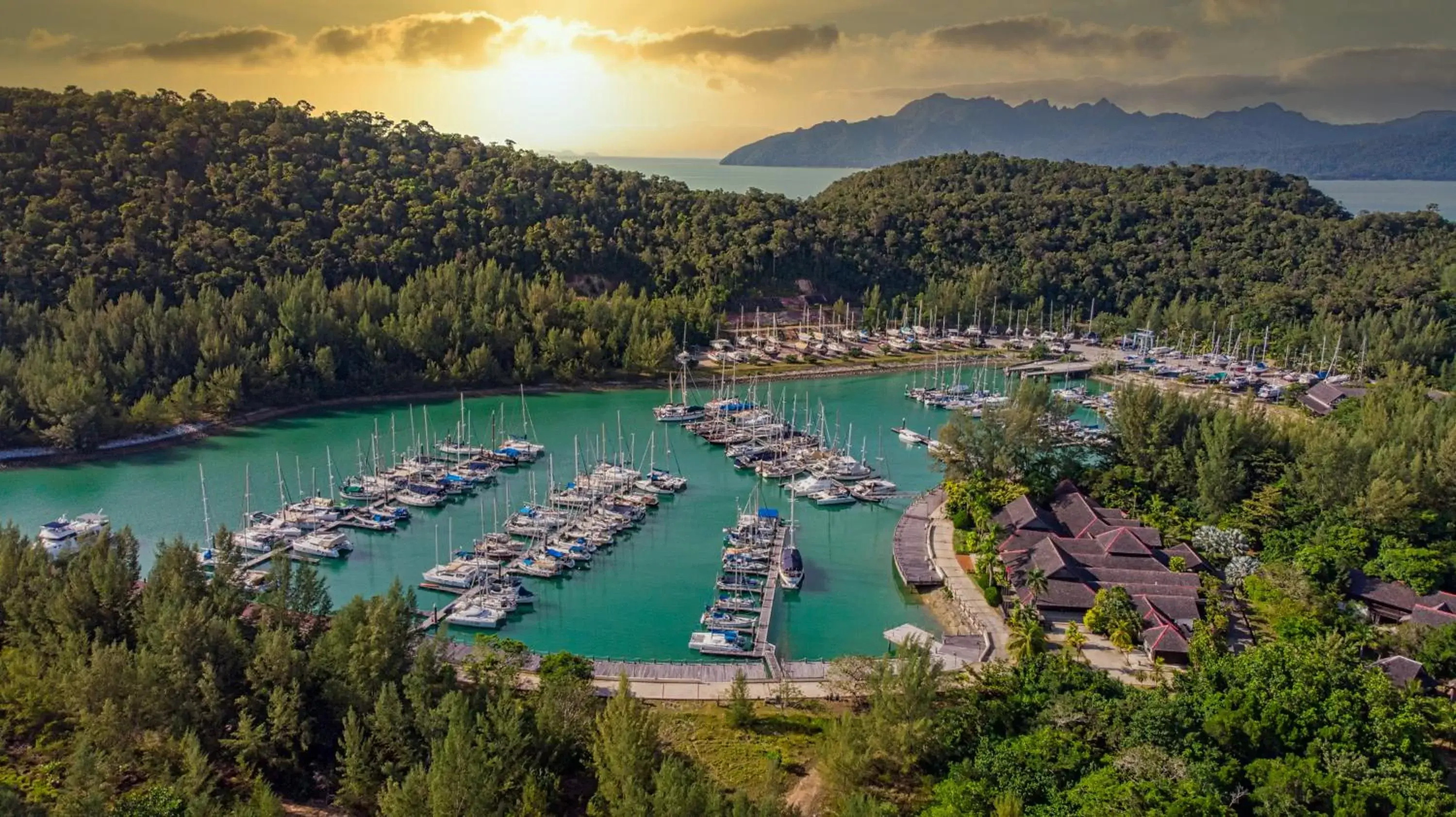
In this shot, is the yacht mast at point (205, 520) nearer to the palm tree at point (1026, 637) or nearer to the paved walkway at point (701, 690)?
the paved walkway at point (701, 690)

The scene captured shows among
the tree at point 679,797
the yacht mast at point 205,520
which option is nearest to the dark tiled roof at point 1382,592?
the tree at point 679,797

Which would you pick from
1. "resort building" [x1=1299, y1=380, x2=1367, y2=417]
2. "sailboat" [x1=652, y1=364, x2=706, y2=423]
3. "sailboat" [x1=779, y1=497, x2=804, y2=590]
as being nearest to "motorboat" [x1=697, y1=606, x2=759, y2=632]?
"sailboat" [x1=779, y1=497, x2=804, y2=590]

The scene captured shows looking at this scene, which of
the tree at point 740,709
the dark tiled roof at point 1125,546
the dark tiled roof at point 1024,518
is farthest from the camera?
the dark tiled roof at point 1024,518

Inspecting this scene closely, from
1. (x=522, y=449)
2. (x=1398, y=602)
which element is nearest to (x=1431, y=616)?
(x=1398, y=602)

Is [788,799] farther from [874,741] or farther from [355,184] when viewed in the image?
[355,184]

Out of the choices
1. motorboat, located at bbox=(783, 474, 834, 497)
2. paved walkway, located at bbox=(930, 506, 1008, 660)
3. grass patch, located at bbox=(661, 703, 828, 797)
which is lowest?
grass patch, located at bbox=(661, 703, 828, 797)

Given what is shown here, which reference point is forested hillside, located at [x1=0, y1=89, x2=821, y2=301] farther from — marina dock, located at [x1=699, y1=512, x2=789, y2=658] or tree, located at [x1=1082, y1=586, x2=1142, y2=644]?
tree, located at [x1=1082, y1=586, x2=1142, y2=644]

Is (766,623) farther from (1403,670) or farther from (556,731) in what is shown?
(1403,670)

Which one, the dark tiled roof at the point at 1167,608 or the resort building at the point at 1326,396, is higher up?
the resort building at the point at 1326,396
